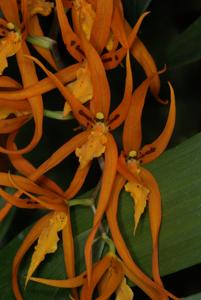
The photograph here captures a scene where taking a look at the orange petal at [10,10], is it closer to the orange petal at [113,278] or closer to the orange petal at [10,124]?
the orange petal at [10,124]

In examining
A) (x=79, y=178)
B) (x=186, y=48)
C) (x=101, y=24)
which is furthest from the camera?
(x=186, y=48)

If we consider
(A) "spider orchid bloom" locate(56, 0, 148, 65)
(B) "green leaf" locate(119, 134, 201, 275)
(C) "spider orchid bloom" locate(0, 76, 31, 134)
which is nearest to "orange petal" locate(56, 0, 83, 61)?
(A) "spider orchid bloom" locate(56, 0, 148, 65)

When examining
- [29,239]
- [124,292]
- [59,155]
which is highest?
[59,155]

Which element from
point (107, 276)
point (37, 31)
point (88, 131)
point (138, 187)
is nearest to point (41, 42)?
point (37, 31)

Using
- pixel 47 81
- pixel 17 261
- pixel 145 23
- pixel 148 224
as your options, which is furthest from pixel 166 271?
pixel 145 23

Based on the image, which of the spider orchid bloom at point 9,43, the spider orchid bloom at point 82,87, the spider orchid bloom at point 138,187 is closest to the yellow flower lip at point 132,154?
the spider orchid bloom at point 138,187

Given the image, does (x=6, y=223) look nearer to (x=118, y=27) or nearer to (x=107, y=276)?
(x=107, y=276)
